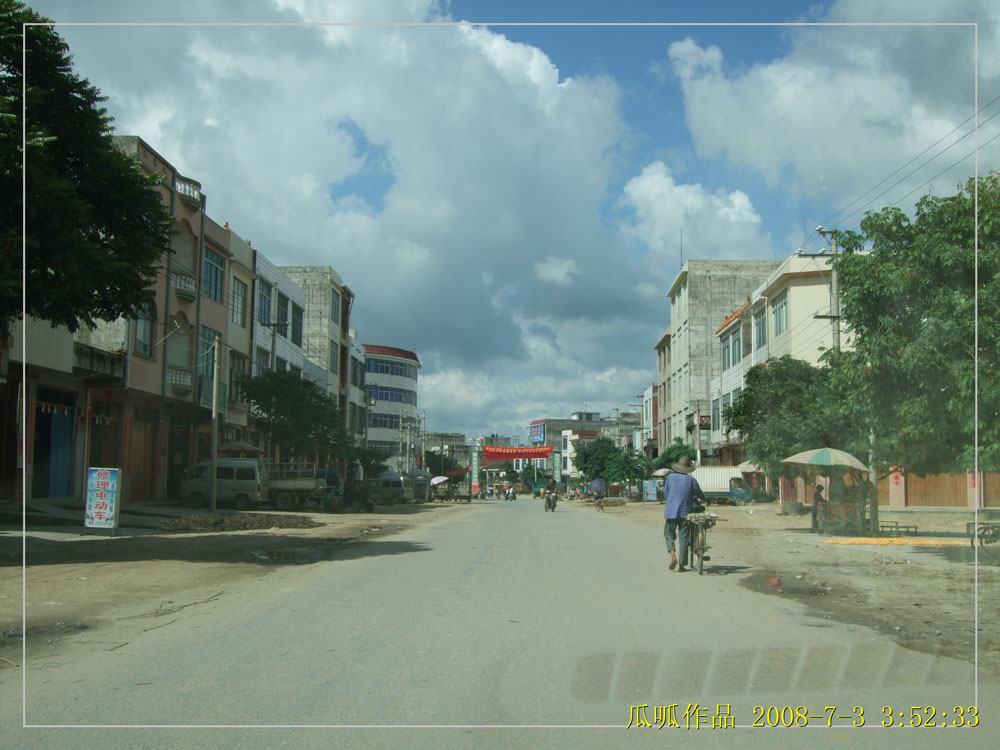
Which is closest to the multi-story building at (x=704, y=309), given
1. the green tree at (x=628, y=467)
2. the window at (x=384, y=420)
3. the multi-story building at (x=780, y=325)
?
the green tree at (x=628, y=467)

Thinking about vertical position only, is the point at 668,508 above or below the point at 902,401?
below

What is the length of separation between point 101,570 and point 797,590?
10.4 metres

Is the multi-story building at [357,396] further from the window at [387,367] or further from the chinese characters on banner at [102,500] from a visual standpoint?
the chinese characters on banner at [102,500]

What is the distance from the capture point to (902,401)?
16.4 m

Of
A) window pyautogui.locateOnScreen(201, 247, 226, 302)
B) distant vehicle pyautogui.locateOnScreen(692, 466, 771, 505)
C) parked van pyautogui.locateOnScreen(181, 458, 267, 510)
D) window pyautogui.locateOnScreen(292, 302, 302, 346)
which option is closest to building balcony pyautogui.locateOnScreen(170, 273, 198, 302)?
window pyautogui.locateOnScreen(201, 247, 226, 302)

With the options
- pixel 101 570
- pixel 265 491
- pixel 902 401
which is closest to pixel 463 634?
pixel 101 570

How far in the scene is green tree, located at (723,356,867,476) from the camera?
88.8ft

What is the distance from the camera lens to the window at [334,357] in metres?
Answer: 72.5

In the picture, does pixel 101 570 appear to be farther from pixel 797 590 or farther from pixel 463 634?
pixel 797 590

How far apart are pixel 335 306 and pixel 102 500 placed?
2134 inches

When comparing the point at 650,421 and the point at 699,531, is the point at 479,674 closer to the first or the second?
the point at 699,531

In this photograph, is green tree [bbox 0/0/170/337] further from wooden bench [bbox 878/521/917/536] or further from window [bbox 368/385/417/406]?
window [bbox 368/385/417/406]

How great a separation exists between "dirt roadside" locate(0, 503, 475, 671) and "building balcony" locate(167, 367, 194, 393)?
13.9 m

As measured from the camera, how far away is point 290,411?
42.8m
